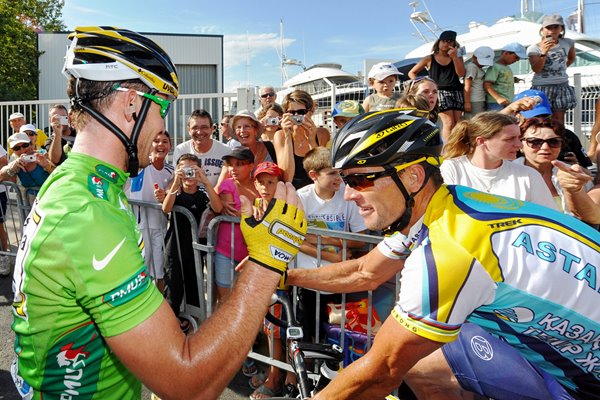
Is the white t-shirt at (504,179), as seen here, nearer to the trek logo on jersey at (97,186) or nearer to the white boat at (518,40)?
the trek logo on jersey at (97,186)

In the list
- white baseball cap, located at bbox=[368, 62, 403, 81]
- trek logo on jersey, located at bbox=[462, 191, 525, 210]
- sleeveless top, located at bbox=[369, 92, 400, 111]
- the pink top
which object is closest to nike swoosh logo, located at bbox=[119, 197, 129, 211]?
trek logo on jersey, located at bbox=[462, 191, 525, 210]

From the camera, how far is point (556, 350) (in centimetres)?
214

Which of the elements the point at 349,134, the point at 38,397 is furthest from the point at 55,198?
the point at 349,134

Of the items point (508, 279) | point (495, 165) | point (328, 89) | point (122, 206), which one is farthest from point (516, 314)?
point (328, 89)

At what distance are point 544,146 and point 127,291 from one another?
3839 mm

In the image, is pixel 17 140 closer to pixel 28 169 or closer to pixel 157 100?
pixel 28 169

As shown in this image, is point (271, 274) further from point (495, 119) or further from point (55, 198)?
point (495, 119)

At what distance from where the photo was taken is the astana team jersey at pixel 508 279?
190 centimetres

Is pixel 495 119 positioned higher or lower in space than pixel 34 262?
higher

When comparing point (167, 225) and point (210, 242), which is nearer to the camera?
point (210, 242)

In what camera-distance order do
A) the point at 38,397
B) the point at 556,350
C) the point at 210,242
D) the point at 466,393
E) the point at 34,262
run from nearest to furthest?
the point at 34,262 < the point at 38,397 < the point at 556,350 < the point at 466,393 < the point at 210,242

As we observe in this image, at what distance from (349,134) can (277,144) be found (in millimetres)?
3017

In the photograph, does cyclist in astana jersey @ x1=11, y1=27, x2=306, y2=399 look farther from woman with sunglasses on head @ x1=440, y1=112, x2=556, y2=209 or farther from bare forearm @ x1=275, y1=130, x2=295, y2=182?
bare forearm @ x1=275, y1=130, x2=295, y2=182

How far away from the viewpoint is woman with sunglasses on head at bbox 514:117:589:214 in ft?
14.0
